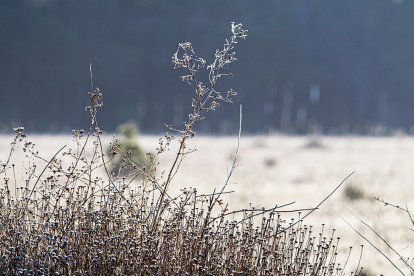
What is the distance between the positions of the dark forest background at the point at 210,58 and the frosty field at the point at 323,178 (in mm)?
21140

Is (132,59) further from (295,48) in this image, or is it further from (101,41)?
(295,48)

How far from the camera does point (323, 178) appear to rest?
816 inches

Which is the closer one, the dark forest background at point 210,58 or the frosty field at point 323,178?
the frosty field at point 323,178

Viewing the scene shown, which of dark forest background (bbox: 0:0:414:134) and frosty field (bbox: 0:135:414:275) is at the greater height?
→ dark forest background (bbox: 0:0:414:134)

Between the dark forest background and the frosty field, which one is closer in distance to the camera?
the frosty field

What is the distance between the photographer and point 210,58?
195 feet

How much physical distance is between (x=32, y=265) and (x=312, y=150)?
83.1 feet

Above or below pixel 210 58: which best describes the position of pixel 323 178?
below

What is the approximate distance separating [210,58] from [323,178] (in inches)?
1546

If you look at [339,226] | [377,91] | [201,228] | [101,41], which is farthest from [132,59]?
[201,228]

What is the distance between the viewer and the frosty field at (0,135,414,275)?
10266mm

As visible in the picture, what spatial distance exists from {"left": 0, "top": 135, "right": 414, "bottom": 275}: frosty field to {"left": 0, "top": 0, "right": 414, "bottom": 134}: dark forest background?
21.1 meters

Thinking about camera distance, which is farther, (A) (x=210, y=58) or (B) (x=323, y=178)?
(A) (x=210, y=58)

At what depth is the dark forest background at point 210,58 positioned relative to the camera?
56.6 metres
